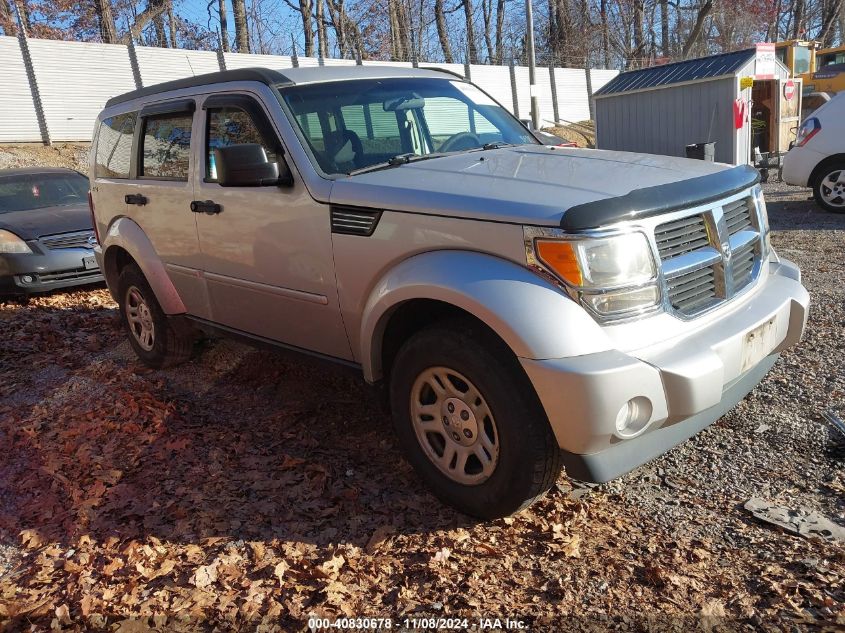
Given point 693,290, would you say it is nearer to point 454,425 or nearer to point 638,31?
point 454,425

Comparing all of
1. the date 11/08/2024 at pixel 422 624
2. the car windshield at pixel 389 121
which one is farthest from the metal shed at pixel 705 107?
the date 11/08/2024 at pixel 422 624

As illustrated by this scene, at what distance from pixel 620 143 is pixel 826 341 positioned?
35.5 ft

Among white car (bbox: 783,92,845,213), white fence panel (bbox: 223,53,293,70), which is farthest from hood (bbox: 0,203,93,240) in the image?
white fence panel (bbox: 223,53,293,70)

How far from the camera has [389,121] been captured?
154 inches

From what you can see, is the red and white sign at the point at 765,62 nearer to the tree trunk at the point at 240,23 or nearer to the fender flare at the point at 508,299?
→ the fender flare at the point at 508,299

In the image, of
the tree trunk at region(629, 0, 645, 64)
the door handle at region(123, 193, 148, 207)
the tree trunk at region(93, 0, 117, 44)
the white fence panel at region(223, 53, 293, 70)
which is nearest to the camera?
the door handle at region(123, 193, 148, 207)

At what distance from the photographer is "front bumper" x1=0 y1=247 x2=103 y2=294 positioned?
745 cm

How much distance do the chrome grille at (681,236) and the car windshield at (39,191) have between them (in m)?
8.15

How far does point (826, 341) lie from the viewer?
4.77 m

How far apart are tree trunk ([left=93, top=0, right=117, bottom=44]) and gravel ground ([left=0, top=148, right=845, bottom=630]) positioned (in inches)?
941

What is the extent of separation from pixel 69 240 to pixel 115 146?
9.96 feet

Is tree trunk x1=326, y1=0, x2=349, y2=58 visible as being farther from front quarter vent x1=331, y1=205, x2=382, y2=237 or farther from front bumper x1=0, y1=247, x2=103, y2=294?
front quarter vent x1=331, y1=205, x2=382, y2=237

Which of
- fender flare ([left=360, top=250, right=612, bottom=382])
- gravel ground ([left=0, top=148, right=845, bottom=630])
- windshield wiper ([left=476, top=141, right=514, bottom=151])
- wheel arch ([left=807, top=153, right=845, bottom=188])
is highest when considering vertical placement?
windshield wiper ([left=476, top=141, right=514, bottom=151])

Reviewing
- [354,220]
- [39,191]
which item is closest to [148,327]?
[354,220]
